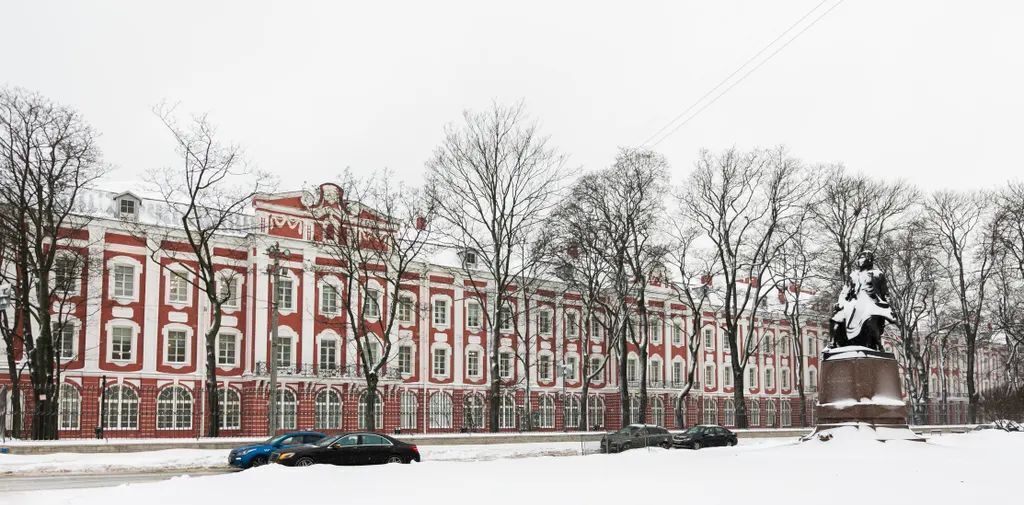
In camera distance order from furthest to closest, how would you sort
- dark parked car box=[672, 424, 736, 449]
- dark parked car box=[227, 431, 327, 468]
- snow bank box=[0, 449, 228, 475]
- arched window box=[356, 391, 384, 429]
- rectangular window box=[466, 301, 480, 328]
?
rectangular window box=[466, 301, 480, 328], arched window box=[356, 391, 384, 429], dark parked car box=[672, 424, 736, 449], dark parked car box=[227, 431, 327, 468], snow bank box=[0, 449, 228, 475]

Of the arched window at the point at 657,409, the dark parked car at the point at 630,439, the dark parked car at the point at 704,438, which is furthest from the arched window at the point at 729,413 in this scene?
the dark parked car at the point at 630,439

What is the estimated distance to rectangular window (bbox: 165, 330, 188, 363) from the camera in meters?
45.5

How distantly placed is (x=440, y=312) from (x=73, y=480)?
3366 centimetres

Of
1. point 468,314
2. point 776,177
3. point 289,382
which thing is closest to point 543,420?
point 468,314

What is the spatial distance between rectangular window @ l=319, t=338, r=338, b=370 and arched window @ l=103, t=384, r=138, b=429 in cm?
945

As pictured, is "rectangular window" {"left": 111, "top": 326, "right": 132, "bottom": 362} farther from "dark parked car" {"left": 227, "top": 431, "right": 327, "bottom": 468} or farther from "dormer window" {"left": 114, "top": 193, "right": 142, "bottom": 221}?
"dark parked car" {"left": 227, "top": 431, "right": 327, "bottom": 468}

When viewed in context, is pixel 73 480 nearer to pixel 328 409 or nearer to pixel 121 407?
pixel 121 407

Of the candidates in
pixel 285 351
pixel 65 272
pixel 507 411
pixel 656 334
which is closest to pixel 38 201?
pixel 65 272

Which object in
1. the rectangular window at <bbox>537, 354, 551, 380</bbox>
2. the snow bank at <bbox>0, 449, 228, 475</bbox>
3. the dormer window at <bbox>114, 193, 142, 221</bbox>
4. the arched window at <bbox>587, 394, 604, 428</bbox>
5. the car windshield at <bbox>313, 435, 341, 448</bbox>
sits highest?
the dormer window at <bbox>114, 193, 142, 221</bbox>

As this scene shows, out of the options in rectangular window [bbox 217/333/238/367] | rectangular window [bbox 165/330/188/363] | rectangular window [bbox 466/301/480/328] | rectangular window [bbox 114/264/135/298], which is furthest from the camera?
rectangular window [bbox 466/301/480/328]

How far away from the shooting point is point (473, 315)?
56.4 metres

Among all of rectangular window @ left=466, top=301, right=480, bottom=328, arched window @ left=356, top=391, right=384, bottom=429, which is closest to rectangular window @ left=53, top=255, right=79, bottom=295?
arched window @ left=356, top=391, right=384, bottom=429

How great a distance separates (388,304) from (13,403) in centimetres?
2078

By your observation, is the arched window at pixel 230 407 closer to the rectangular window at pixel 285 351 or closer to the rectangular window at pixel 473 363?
the rectangular window at pixel 285 351
